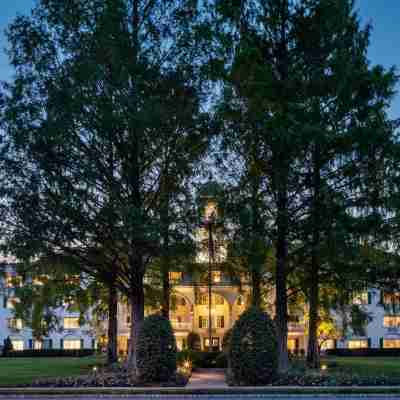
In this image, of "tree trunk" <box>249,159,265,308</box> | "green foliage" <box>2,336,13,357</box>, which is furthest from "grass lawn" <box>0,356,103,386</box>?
"green foliage" <box>2,336,13,357</box>

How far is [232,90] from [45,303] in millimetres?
13091

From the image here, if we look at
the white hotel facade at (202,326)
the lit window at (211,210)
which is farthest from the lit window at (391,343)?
the lit window at (211,210)

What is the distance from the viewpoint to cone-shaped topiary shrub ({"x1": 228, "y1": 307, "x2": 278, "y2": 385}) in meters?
16.2

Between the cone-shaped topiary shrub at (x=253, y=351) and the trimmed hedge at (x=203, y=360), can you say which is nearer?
the cone-shaped topiary shrub at (x=253, y=351)

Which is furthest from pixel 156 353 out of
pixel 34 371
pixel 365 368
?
pixel 365 368

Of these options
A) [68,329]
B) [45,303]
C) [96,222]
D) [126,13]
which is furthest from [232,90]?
[68,329]

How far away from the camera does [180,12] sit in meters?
19.4

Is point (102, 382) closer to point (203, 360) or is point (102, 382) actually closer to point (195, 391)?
point (195, 391)

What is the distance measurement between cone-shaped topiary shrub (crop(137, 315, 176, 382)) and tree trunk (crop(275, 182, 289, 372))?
4.57m

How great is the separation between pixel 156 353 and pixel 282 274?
5560 millimetres

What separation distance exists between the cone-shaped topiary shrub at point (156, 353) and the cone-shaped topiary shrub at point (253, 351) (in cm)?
172

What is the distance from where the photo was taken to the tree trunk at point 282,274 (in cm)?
1969

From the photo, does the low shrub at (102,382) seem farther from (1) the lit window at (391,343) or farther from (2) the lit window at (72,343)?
(1) the lit window at (391,343)

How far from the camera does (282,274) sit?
20.0 meters
